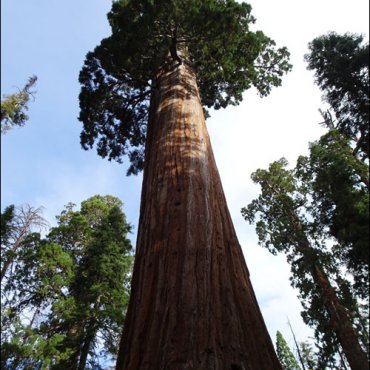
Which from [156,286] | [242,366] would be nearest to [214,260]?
[156,286]

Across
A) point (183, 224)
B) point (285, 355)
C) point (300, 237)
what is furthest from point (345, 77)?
point (285, 355)

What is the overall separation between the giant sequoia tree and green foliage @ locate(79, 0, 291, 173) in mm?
29

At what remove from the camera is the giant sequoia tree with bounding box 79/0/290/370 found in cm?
180

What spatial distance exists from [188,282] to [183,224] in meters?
0.57

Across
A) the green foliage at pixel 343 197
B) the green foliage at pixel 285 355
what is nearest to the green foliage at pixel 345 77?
the green foliage at pixel 343 197

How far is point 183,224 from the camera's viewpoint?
8.31 feet

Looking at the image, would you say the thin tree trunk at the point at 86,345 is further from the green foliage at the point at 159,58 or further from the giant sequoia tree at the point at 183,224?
the giant sequoia tree at the point at 183,224

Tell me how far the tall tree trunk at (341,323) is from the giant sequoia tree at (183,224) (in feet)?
17.5

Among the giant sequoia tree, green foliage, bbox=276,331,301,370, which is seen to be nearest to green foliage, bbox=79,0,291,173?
the giant sequoia tree

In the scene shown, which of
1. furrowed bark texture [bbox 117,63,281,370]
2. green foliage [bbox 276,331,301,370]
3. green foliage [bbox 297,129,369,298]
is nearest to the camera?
furrowed bark texture [bbox 117,63,281,370]

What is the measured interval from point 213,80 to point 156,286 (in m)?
6.91

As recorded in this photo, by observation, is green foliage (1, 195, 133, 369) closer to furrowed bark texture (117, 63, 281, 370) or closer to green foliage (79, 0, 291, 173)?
green foliage (79, 0, 291, 173)

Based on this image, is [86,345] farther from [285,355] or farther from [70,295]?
[285,355]

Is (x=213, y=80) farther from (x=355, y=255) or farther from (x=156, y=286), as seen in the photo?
(x=156, y=286)
